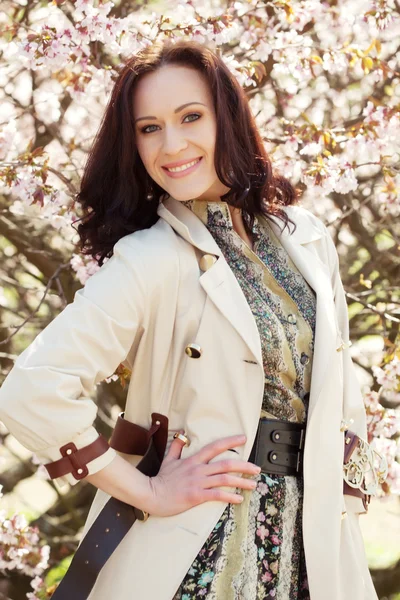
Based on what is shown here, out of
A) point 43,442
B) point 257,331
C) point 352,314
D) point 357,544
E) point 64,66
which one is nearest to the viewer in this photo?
point 43,442

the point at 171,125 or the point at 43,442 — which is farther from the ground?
the point at 171,125

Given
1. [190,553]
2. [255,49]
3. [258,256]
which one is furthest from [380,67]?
[190,553]

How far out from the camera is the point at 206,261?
7.20 ft

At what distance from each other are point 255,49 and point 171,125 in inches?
54.0

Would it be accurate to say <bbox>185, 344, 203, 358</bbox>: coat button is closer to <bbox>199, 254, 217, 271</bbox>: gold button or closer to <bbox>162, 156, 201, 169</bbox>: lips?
<bbox>199, 254, 217, 271</bbox>: gold button

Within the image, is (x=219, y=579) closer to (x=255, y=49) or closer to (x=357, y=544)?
(x=357, y=544)

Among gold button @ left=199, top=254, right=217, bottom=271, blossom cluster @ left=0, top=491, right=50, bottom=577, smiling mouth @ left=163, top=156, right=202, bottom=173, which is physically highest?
smiling mouth @ left=163, top=156, right=202, bottom=173

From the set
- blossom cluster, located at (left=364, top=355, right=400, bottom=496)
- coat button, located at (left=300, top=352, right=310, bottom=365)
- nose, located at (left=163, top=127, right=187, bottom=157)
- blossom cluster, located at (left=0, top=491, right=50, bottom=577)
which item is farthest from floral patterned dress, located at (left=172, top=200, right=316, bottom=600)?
blossom cluster, located at (left=0, top=491, right=50, bottom=577)

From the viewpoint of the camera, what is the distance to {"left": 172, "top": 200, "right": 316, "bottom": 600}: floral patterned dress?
2.06m

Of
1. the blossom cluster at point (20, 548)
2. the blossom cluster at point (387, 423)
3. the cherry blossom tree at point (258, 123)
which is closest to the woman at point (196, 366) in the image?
the cherry blossom tree at point (258, 123)

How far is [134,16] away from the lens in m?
3.63

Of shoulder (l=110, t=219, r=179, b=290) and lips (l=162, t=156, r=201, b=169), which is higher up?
Result: lips (l=162, t=156, r=201, b=169)

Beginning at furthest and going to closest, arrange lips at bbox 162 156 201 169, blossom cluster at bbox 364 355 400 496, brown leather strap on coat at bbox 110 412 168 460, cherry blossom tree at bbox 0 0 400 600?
blossom cluster at bbox 364 355 400 496
cherry blossom tree at bbox 0 0 400 600
lips at bbox 162 156 201 169
brown leather strap on coat at bbox 110 412 168 460

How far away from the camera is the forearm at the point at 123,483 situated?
2049 millimetres
